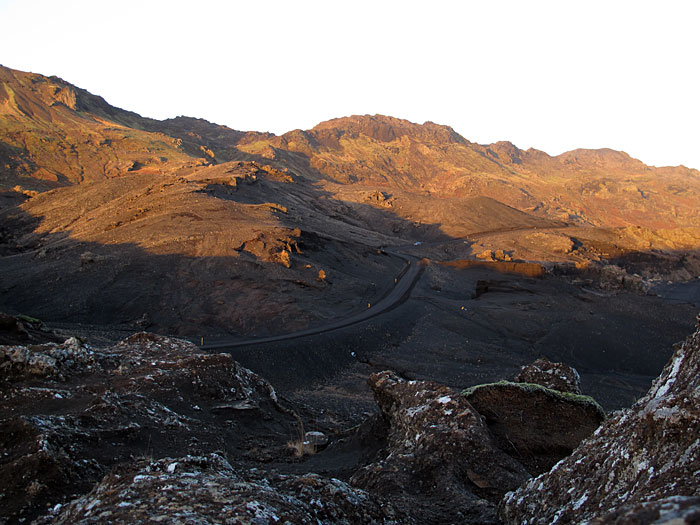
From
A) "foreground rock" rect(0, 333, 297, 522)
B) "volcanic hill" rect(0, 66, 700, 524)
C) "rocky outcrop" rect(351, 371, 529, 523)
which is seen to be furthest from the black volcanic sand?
"rocky outcrop" rect(351, 371, 529, 523)

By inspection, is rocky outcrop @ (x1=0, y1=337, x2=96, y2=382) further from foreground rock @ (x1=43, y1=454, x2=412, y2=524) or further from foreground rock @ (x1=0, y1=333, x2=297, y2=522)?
foreground rock @ (x1=43, y1=454, x2=412, y2=524)

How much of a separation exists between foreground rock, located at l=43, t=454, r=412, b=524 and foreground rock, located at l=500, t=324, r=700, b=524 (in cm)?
135

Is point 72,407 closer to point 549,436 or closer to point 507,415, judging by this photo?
point 507,415

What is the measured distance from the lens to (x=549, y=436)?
7379mm

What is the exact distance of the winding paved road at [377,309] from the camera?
24.2 metres

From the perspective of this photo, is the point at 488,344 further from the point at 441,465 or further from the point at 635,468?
the point at 635,468

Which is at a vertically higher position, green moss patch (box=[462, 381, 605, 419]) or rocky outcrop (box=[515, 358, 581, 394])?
green moss patch (box=[462, 381, 605, 419])

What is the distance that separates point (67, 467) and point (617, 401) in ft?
70.9

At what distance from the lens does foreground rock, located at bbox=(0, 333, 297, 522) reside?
5492 mm

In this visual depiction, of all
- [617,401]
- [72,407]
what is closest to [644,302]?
[617,401]

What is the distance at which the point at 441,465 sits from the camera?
20.3 feet

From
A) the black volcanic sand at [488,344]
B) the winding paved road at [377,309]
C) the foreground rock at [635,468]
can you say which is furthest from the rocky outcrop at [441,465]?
the winding paved road at [377,309]

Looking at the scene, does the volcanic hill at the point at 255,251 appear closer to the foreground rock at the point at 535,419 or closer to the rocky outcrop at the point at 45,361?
the rocky outcrop at the point at 45,361

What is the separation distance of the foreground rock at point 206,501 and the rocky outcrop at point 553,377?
19.4 feet
